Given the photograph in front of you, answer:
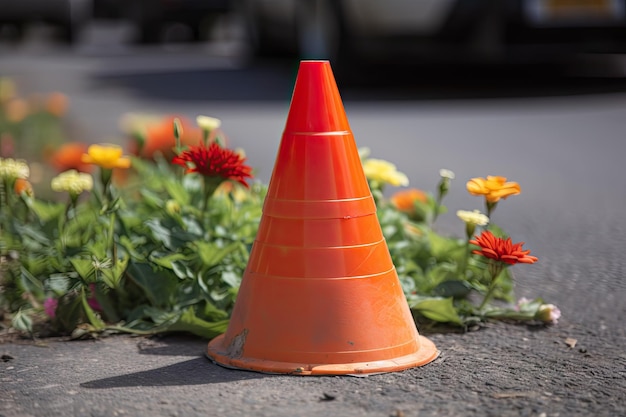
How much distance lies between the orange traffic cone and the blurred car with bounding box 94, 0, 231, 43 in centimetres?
1467

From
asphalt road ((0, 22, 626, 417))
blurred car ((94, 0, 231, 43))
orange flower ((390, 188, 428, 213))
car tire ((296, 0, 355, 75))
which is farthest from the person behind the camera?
blurred car ((94, 0, 231, 43))

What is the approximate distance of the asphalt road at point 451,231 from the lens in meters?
2.50

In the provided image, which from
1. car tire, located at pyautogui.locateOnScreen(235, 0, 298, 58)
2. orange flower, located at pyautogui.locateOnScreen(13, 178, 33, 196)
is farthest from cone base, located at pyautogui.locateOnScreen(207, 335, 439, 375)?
car tire, located at pyautogui.locateOnScreen(235, 0, 298, 58)

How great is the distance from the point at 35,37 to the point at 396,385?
2080 cm

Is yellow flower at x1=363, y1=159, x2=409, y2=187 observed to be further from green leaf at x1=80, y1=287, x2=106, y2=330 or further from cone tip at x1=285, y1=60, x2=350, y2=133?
green leaf at x1=80, y1=287, x2=106, y2=330

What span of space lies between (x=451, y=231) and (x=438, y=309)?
5.31 feet

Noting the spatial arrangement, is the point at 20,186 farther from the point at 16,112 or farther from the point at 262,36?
the point at 262,36

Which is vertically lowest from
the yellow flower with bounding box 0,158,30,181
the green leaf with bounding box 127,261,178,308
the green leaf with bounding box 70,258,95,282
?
the green leaf with bounding box 127,261,178,308

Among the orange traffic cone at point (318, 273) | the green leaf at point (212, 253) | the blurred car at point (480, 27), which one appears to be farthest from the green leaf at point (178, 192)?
the blurred car at point (480, 27)

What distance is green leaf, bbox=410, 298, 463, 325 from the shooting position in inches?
123

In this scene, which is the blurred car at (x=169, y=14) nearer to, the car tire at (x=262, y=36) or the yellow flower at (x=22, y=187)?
the car tire at (x=262, y=36)

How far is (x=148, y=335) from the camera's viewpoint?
3092mm

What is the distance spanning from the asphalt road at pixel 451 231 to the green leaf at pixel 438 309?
5 centimetres

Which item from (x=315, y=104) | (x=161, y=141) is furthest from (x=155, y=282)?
(x=161, y=141)
